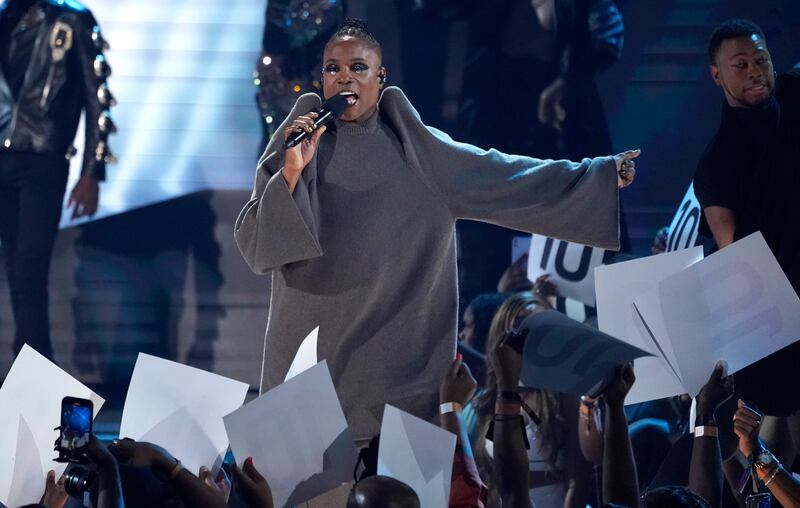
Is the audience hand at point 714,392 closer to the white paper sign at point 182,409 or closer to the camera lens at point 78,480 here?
the white paper sign at point 182,409

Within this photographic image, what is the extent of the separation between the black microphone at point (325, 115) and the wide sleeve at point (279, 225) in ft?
0.28

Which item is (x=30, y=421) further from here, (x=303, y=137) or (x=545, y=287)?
(x=545, y=287)

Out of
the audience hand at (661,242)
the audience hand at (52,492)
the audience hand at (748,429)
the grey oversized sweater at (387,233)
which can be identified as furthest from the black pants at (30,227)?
the audience hand at (748,429)

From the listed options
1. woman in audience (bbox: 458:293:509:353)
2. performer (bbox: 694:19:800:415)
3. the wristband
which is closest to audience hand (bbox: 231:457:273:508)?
the wristband

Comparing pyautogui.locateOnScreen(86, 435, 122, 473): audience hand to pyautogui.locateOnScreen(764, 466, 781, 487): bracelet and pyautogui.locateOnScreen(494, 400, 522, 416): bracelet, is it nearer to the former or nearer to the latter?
pyautogui.locateOnScreen(494, 400, 522, 416): bracelet

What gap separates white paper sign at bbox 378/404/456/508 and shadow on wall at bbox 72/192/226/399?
357 cm

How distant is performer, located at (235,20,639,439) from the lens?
2.80 m

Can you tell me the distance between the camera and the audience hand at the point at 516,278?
541 cm

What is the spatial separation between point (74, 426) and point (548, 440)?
8.57 feet

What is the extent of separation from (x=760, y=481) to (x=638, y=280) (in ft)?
1.74

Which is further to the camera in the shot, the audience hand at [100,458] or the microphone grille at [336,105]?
the microphone grille at [336,105]

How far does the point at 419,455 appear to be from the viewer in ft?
7.29

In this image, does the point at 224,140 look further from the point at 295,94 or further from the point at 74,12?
the point at 74,12

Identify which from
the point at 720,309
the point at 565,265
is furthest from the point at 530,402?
the point at 720,309
